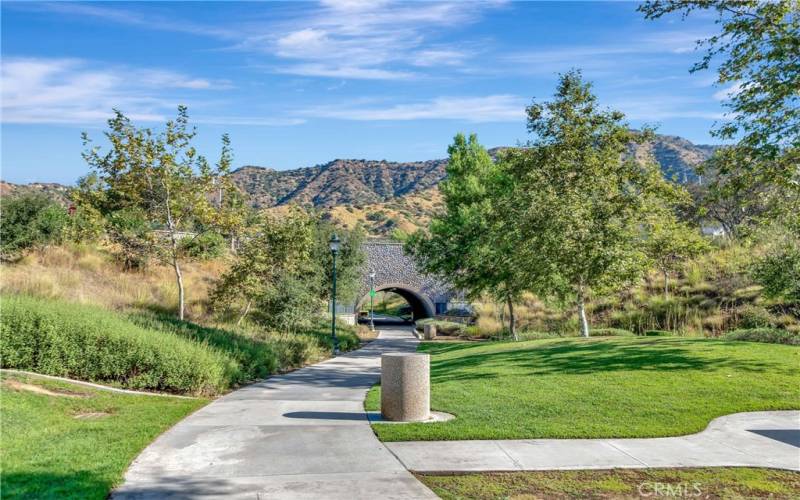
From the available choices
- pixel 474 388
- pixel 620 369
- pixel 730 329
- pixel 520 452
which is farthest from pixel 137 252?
pixel 730 329

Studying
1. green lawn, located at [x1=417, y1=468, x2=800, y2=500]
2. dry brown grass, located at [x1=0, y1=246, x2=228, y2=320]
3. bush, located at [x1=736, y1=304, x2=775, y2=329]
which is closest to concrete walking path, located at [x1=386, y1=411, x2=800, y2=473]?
green lawn, located at [x1=417, y1=468, x2=800, y2=500]

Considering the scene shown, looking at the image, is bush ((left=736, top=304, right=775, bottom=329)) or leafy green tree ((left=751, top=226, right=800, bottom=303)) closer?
leafy green tree ((left=751, top=226, right=800, bottom=303))

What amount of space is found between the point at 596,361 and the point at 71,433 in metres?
11.1

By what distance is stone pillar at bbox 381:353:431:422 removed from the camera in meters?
9.73

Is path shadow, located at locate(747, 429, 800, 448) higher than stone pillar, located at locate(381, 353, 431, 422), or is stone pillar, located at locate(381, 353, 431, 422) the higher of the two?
stone pillar, located at locate(381, 353, 431, 422)

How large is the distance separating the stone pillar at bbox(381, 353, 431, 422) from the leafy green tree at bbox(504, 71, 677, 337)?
12.7m

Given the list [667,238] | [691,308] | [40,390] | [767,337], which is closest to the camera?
[40,390]

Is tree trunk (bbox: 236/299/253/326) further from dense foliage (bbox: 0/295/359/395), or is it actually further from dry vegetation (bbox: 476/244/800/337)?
dry vegetation (bbox: 476/244/800/337)

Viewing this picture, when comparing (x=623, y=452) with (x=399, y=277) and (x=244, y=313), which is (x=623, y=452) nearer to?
(x=244, y=313)

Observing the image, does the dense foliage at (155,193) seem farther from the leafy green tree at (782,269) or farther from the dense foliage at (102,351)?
the leafy green tree at (782,269)

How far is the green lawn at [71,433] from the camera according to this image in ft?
20.4

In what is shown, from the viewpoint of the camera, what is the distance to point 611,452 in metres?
7.77

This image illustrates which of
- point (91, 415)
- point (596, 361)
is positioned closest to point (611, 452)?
point (596, 361)

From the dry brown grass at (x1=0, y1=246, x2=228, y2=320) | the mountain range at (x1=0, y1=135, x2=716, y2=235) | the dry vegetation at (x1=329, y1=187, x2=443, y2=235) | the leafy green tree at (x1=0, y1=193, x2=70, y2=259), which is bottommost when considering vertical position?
the dry brown grass at (x1=0, y1=246, x2=228, y2=320)
